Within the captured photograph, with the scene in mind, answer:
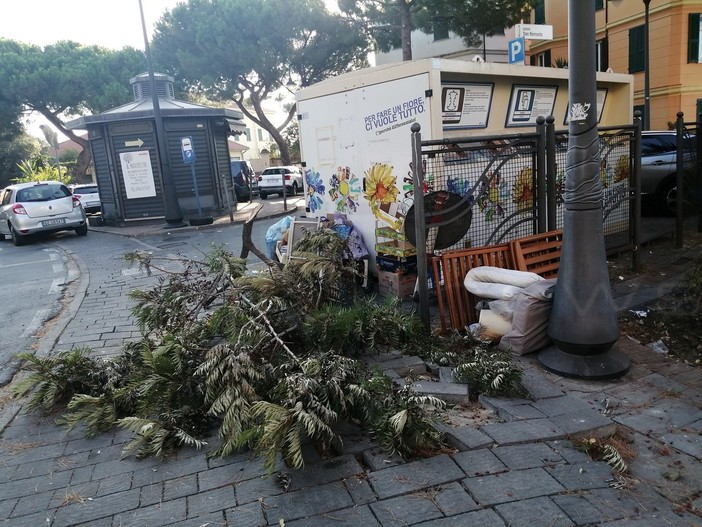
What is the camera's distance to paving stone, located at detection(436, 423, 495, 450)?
10.2ft

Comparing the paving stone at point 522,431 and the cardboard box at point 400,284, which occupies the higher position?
the cardboard box at point 400,284

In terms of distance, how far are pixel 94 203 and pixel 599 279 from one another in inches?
938

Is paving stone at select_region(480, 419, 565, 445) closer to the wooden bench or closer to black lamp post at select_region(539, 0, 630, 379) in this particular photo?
black lamp post at select_region(539, 0, 630, 379)

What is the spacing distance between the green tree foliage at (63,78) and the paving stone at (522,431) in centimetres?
3327

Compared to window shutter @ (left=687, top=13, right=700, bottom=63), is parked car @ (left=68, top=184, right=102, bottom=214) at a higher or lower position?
lower

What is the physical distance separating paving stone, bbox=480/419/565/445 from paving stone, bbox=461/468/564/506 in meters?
0.26

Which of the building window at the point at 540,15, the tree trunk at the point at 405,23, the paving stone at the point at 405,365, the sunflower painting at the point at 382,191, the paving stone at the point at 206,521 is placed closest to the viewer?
the paving stone at the point at 206,521

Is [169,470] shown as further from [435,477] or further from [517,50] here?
[517,50]

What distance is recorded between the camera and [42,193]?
15.3m

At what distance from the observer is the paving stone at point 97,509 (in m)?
2.75

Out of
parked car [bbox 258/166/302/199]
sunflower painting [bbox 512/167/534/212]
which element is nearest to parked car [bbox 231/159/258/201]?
parked car [bbox 258/166/302/199]

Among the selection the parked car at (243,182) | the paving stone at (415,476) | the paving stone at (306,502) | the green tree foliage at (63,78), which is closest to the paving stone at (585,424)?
the paving stone at (415,476)

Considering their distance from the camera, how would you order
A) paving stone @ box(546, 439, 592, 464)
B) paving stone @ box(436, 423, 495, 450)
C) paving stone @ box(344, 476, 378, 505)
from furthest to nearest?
paving stone @ box(436, 423, 495, 450)
paving stone @ box(546, 439, 592, 464)
paving stone @ box(344, 476, 378, 505)

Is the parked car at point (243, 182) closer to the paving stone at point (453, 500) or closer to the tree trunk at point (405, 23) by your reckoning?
the tree trunk at point (405, 23)
